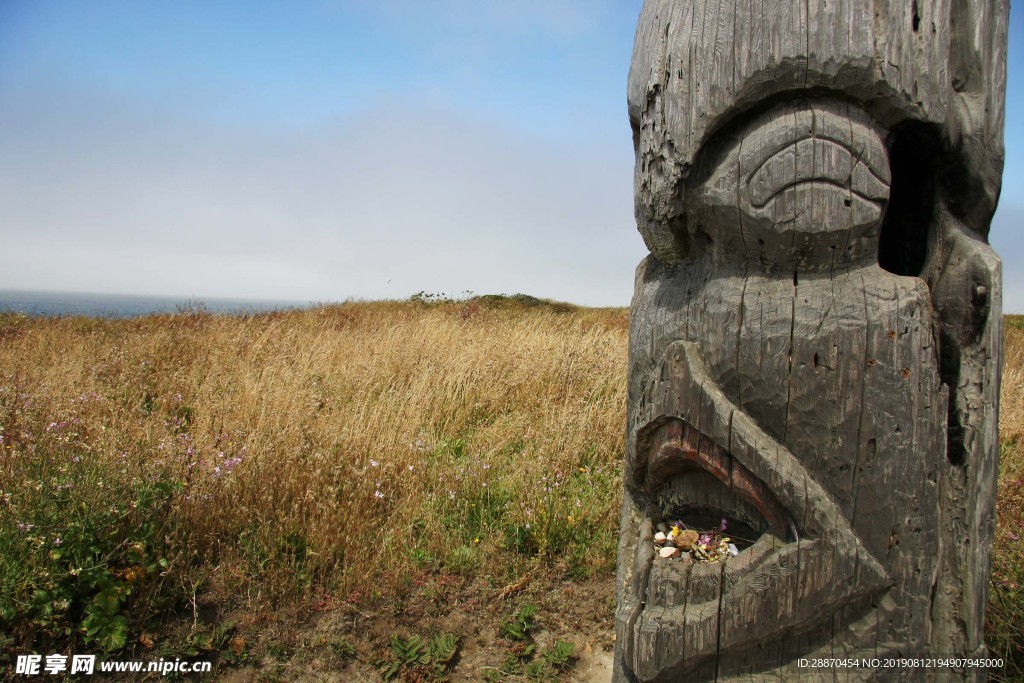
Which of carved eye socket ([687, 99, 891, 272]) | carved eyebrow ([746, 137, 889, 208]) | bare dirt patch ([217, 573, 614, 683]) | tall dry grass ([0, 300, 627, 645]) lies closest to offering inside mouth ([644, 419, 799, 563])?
carved eye socket ([687, 99, 891, 272])

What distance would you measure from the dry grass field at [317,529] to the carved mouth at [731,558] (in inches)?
60.9

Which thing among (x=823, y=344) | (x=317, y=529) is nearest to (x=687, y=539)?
(x=823, y=344)

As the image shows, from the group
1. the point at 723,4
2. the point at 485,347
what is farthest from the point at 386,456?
the point at 723,4

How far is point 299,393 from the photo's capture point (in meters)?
5.06

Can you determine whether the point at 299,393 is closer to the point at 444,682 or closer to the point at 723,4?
the point at 444,682

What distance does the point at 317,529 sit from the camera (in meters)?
3.51

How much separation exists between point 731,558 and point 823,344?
A: 594 mm

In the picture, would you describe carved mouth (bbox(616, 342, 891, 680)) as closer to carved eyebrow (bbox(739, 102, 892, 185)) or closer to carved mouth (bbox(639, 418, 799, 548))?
carved mouth (bbox(639, 418, 799, 548))

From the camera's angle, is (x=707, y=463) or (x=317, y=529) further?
(x=317, y=529)

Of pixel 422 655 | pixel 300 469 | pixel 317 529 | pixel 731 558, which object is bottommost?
pixel 422 655

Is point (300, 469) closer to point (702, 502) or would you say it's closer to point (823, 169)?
point (702, 502)

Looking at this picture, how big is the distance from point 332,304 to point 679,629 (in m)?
12.4

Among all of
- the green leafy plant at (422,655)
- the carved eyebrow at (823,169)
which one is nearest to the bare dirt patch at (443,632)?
the green leafy plant at (422,655)

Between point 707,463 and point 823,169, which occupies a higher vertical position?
point 823,169
